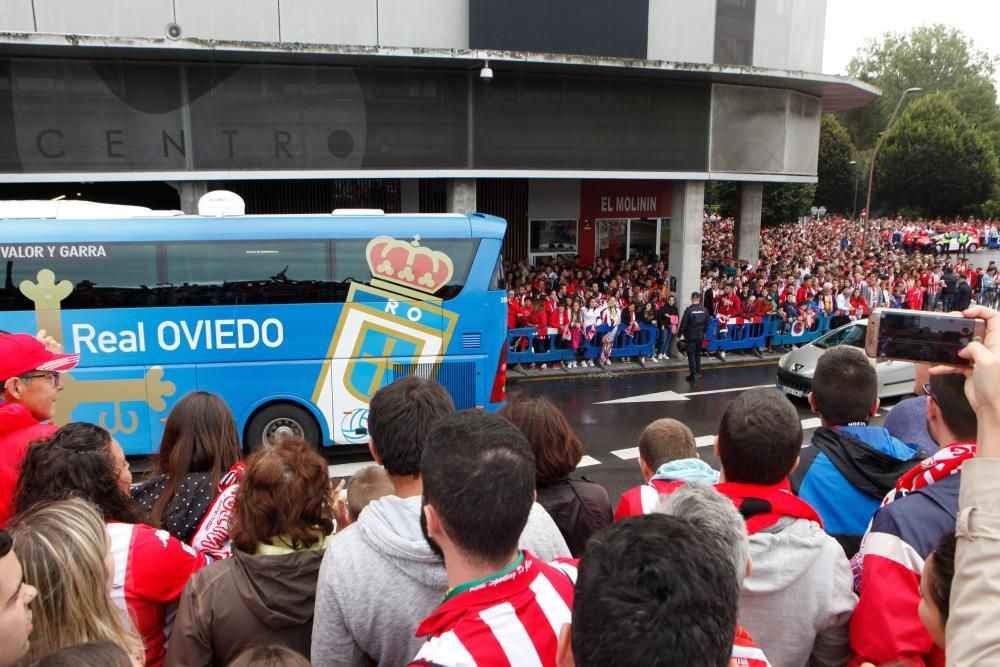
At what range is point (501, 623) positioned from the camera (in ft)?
6.21

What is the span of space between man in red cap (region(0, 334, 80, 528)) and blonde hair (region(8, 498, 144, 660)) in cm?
174

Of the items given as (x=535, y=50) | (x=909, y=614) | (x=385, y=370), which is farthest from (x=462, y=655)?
(x=535, y=50)

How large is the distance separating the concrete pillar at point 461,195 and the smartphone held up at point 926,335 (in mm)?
13988

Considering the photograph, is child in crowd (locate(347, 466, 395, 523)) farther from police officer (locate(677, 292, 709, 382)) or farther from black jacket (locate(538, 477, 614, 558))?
police officer (locate(677, 292, 709, 382))

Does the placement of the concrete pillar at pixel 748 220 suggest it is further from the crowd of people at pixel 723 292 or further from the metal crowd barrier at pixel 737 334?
the metal crowd barrier at pixel 737 334

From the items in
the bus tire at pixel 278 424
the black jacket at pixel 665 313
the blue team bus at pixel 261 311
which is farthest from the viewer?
the black jacket at pixel 665 313

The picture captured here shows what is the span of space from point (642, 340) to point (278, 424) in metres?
8.89

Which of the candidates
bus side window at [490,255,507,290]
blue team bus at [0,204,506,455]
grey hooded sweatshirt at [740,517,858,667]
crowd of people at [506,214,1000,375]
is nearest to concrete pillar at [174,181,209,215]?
blue team bus at [0,204,506,455]

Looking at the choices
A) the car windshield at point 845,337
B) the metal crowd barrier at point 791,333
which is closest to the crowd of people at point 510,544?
the car windshield at point 845,337

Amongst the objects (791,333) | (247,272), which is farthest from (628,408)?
(791,333)

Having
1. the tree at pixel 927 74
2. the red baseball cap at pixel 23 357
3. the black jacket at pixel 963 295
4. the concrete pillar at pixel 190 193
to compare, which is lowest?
the black jacket at pixel 963 295

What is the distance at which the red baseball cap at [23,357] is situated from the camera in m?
4.17

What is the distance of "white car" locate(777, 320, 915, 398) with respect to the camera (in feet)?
40.3

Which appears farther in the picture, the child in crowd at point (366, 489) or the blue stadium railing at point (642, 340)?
the blue stadium railing at point (642, 340)
